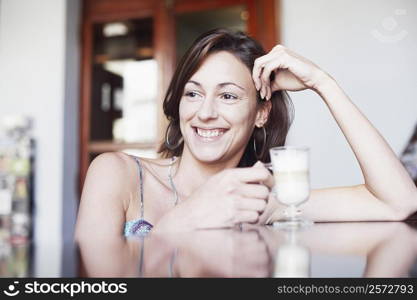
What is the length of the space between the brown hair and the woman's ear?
0.02 metres

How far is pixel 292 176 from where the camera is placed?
1101 mm

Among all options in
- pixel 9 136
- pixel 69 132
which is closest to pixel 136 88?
pixel 69 132

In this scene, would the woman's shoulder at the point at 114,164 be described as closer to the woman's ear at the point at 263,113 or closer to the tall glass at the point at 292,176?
the woman's ear at the point at 263,113

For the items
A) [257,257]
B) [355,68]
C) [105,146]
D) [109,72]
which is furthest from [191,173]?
[109,72]

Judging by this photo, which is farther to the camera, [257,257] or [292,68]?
[292,68]

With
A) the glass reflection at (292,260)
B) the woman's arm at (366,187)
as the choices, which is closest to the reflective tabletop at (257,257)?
the glass reflection at (292,260)

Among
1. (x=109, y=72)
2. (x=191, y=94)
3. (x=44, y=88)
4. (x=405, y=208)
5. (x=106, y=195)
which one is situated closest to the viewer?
(x=405, y=208)

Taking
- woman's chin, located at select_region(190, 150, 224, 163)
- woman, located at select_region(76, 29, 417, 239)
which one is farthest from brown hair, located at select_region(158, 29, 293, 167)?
woman's chin, located at select_region(190, 150, 224, 163)

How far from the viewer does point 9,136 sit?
12.8 feet

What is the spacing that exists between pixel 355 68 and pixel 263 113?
160cm

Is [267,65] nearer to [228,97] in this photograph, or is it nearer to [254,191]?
[228,97]

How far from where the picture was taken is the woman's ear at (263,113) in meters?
1.78

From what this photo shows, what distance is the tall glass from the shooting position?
110 centimetres

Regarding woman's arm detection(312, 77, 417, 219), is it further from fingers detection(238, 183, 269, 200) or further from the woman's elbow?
fingers detection(238, 183, 269, 200)
